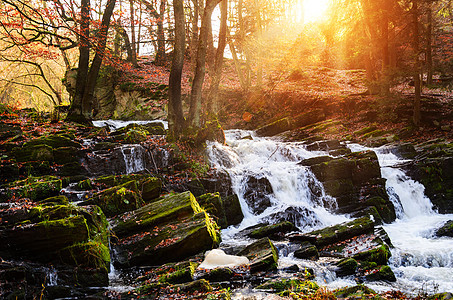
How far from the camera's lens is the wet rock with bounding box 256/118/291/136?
18.0 metres

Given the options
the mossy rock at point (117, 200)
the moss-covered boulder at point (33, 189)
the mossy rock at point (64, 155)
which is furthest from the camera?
the mossy rock at point (64, 155)

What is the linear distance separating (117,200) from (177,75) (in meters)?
5.41

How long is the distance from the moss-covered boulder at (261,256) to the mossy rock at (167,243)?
0.84 meters

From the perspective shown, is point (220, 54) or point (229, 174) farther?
point (220, 54)

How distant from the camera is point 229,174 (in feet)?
34.7

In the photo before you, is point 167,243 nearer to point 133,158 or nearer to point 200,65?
point 133,158

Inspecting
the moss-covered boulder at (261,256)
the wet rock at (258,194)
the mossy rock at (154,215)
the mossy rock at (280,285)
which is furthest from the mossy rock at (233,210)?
the mossy rock at (280,285)

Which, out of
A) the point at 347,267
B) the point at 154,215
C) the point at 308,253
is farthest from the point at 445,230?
the point at 154,215

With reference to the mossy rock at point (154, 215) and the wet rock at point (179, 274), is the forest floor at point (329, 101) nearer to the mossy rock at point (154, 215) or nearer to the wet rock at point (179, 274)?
the mossy rock at point (154, 215)

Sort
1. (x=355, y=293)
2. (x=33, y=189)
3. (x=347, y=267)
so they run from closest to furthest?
1. (x=355, y=293)
2. (x=347, y=267)
3. (x=33, y=189)

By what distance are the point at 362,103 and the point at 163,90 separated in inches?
501

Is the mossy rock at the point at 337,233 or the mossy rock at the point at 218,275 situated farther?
the mossy rock at the point at 337,233

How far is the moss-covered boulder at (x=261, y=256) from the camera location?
5613mm

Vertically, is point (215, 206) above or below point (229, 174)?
below
